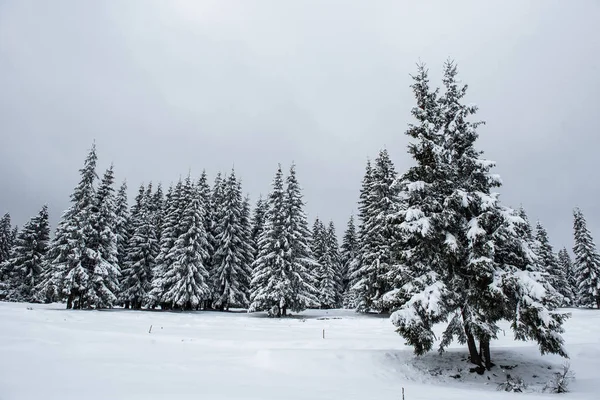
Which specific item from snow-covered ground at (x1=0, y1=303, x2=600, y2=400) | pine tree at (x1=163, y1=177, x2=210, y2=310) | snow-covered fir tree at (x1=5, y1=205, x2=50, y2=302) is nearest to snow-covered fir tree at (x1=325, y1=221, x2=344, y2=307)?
pine tree at (x1=163, y1=177, x2=210, y2=310)

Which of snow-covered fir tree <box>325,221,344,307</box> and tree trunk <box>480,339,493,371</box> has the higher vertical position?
snow-covered fir tree <box>325,221,344,307</box>

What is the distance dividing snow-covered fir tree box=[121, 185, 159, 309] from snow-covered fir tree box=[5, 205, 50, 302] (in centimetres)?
1351

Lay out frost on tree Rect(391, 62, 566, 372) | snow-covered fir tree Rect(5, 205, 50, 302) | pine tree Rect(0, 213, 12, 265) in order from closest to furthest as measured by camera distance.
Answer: frost on tree Rect(391, 62, 566, 372) < snow-covered fir tree Rect(5, 205, 50, 302) < pine tree Rect(0, 213, 12, 265)

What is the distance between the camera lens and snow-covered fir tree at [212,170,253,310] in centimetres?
3897

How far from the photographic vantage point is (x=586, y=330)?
2416 centimetres

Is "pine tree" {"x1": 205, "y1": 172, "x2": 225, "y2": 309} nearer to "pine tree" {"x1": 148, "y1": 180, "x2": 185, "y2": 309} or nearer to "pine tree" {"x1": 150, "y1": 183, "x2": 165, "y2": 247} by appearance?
"pine tree" {"x1": 148, "y1": 180, "x2": 185, "y2": 309}

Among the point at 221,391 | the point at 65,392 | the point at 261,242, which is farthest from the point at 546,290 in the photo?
the point at 261,242

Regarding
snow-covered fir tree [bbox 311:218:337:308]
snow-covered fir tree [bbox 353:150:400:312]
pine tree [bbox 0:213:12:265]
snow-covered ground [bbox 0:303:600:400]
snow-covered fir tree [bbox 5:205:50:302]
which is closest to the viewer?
snow-covered ground [bbox 0:303:600:400]

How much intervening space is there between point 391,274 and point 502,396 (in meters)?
6.21

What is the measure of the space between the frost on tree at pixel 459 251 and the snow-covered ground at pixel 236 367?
1537 mm

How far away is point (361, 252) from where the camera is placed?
37.7 metres

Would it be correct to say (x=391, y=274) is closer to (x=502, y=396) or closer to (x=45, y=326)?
(x=502, y=396)

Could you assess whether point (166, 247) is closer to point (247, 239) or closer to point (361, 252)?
point (247, 239)

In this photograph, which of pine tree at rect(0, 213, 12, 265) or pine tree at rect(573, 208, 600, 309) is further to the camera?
pine tree at rect(0, 213, 12, 265)
